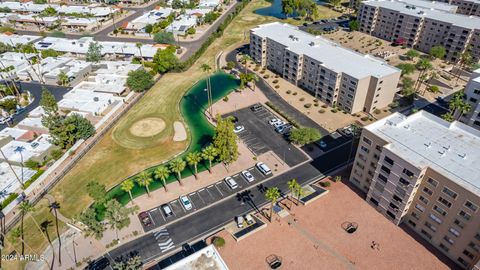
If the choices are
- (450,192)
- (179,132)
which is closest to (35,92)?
(179,132)

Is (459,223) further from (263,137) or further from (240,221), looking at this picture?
(263,137)

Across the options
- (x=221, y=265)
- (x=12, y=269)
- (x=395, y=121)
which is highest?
(x=395, y=121)

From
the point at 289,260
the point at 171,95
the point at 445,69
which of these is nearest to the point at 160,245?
the point at 289,260

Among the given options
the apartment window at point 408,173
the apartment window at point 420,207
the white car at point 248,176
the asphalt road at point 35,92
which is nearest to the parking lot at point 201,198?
the white car at point 248,176

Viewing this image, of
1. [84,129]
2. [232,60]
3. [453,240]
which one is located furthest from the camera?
[232,60]

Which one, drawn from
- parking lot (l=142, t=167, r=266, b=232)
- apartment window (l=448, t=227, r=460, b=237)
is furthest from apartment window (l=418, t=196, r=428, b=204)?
parking lot (l=142, t=167, r=266, b=232)

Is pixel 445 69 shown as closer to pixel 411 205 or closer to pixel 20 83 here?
pixel 411 205
